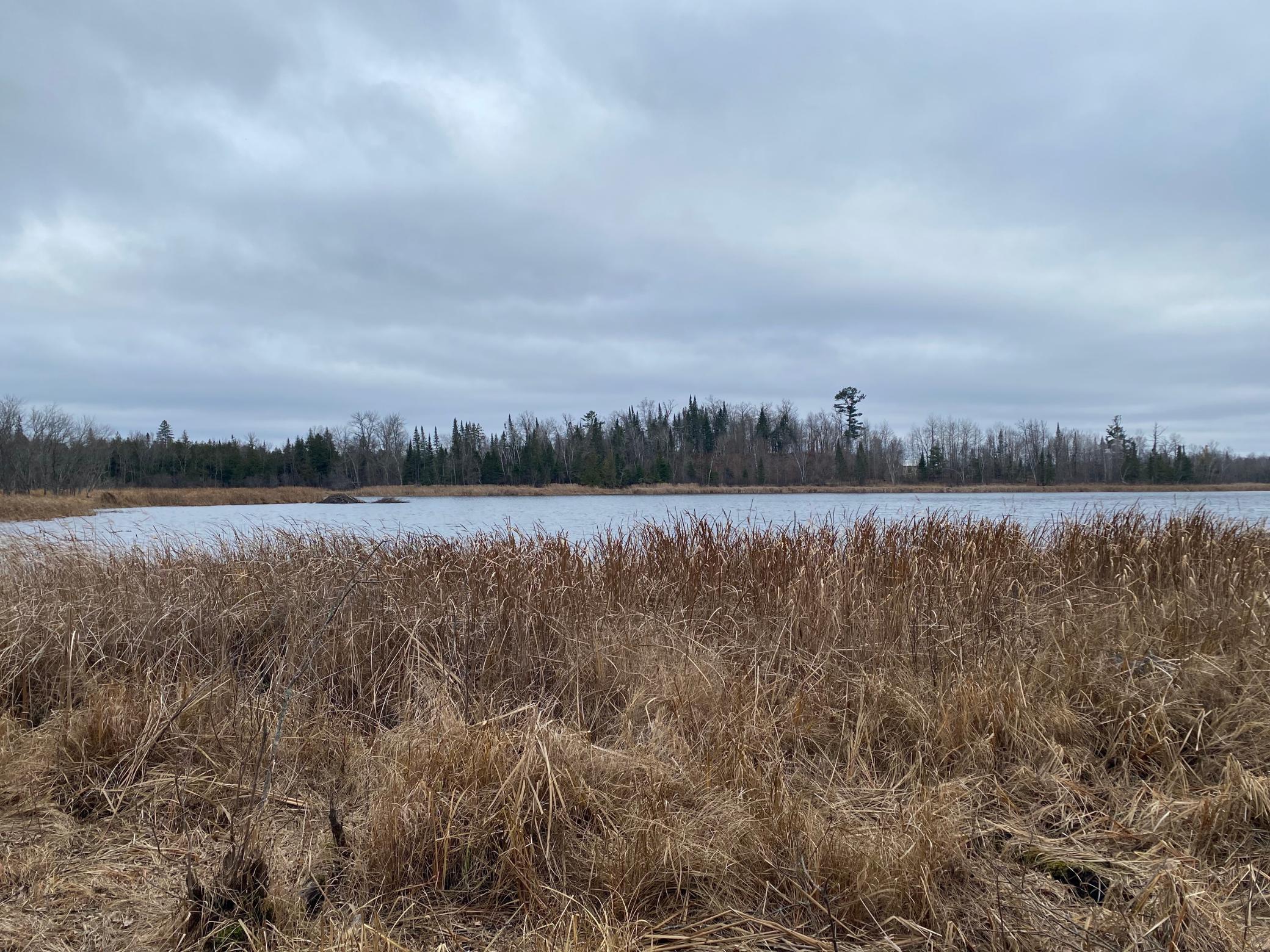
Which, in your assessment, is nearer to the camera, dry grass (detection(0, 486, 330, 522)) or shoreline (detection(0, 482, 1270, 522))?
dry grass (detection(0, 486, 330, 522))

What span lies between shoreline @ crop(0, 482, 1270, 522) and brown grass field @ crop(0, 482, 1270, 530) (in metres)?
0.07

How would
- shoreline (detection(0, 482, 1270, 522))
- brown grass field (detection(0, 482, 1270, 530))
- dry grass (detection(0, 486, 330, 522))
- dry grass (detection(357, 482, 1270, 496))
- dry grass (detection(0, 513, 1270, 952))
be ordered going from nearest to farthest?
dry grass (detection(0, 513, 1270, 952)) < dry grass (detection(0, 486, 330, 522)) < brown grass field (detection(0, 482, 1270, 530)) < shoreline (detection(0, 482, 1270, 522)) < dry grass (detection(357, 482, 1270, 496))

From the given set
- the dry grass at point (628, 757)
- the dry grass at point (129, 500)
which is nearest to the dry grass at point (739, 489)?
the dry grass at point (129, 500)

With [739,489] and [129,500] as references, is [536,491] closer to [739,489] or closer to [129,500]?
[739,489]

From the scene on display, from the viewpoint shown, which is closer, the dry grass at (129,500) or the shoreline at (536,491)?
the dry grass at (129,500)

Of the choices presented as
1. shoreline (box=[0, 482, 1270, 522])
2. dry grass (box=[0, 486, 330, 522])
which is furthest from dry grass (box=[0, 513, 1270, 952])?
shoreline (box=[0, 482, 1270, 522])

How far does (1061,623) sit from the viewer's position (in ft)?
17.5

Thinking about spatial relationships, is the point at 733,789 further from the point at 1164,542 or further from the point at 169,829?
the point at 1164,542

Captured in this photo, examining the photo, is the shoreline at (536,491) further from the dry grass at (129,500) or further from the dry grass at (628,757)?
the dry grass at (628,757)

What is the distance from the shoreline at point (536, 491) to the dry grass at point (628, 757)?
148 feet

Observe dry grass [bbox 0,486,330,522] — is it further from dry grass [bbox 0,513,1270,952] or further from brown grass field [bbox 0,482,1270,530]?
dry grass [bbox 0,513,1270,952]

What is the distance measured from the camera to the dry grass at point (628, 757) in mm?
2455

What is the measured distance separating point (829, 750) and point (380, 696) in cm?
311

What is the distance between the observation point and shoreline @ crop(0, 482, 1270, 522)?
51.4 metres
